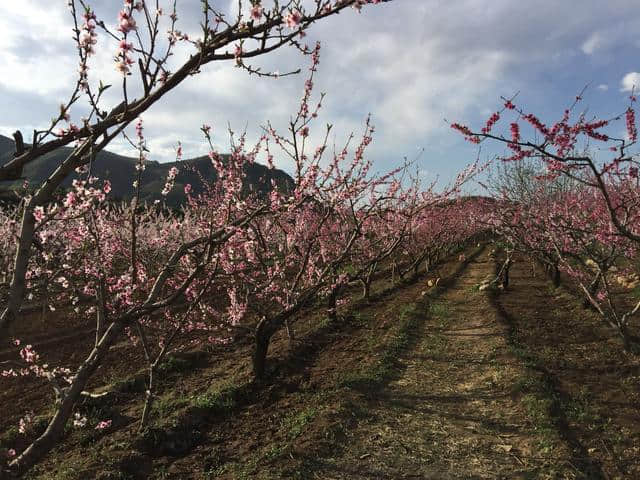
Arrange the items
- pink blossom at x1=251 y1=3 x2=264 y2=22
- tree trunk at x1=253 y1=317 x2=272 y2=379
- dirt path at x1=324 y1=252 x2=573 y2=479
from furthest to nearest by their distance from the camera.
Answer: tree trunk at x1=253 y1=317 x2=272 y2=379
dirt path at x1=324 y1=252 x2=573 y2=479
pink blossom at x1=251 y1=3 x2=264 y2=22

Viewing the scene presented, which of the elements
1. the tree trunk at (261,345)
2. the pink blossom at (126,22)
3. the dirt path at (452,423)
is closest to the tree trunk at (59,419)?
the pink blossom at (126,22)

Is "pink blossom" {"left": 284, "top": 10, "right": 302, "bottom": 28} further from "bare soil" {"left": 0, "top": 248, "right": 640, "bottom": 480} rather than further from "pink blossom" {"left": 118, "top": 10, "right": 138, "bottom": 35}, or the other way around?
"bare soil" {"left": 0, "top": 248, "right": 640, "bottom": 480}

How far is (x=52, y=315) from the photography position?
572 inches

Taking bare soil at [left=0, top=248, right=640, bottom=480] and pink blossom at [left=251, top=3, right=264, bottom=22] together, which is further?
bare soil at [left=0, top=248, right=640, bottom=480]

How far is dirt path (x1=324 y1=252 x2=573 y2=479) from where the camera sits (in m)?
5.51

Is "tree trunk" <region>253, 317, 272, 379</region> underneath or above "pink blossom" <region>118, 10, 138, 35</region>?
underneath

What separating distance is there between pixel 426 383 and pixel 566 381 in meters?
2.68

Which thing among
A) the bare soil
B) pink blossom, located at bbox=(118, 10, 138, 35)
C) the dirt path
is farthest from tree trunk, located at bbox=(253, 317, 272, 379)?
pink blossom, located at bbox=(118, 10, 138, 35)

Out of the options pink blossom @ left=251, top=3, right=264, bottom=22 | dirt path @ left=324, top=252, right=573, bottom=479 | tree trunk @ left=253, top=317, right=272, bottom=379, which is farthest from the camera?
tree trunk @ left=253, top=317, right=272, bottom=379

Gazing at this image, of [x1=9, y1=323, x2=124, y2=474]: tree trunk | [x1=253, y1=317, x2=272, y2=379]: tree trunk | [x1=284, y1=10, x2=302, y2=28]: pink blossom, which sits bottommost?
[x1=253, y1=317, x2=272, y2=379]: tree trunk

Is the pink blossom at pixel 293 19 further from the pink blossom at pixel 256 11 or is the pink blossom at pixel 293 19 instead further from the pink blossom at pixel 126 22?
the pink blossom at pixel 126 22

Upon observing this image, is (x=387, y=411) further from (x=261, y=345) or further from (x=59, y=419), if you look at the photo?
(x=59, y=419)

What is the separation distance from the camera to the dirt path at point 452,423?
5.51 meters

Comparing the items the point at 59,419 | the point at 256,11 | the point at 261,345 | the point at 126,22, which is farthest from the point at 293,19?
the point at 261,345
